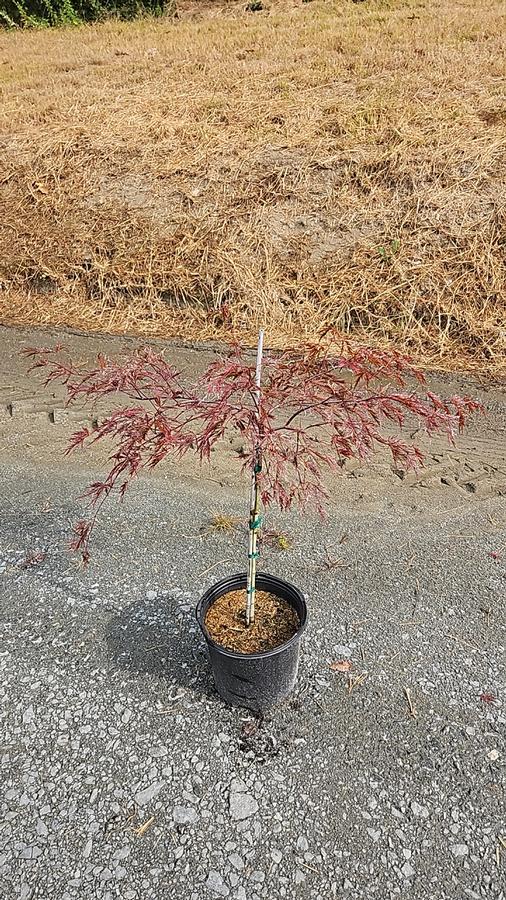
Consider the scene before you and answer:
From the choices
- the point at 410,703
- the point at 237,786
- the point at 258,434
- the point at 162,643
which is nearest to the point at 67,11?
the point at 162,643

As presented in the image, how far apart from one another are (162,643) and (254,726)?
0.48 metres

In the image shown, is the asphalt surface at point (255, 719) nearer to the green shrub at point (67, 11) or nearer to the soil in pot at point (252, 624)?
the soil in pot at point (252, 624)

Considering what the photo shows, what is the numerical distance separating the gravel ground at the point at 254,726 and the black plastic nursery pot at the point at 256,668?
0.20 feet

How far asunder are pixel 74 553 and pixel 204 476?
0.82 metres

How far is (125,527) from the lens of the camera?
2.88 m

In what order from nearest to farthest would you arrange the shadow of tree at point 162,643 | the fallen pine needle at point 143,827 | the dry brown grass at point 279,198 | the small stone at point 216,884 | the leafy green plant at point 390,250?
1. the small stone at point 216,884
2. the fallen pine needle at point 143,827
3. the shadow of tree at point 162,643
4. the dry brown grass at point 279,198
5. the leafy green plant at point 390,250

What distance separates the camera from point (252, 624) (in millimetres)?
2014

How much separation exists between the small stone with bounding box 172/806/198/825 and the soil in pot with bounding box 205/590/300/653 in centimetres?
44

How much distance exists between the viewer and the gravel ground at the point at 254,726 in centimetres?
159

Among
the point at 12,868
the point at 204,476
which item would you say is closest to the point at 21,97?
the point at 204,476

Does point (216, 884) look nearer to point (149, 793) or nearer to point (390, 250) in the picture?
point (149, 793)

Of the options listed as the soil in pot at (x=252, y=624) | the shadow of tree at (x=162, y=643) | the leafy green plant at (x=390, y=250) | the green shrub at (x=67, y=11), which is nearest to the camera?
the soil in pot at (x=252, y=624)

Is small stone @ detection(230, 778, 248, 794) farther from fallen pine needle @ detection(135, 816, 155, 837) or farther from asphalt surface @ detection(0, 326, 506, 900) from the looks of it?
fallen pine needle @ detection(135, 816, 155, 837)

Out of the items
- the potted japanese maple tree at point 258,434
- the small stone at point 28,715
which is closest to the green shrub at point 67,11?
the potted japanese maple tree at point 258,434
